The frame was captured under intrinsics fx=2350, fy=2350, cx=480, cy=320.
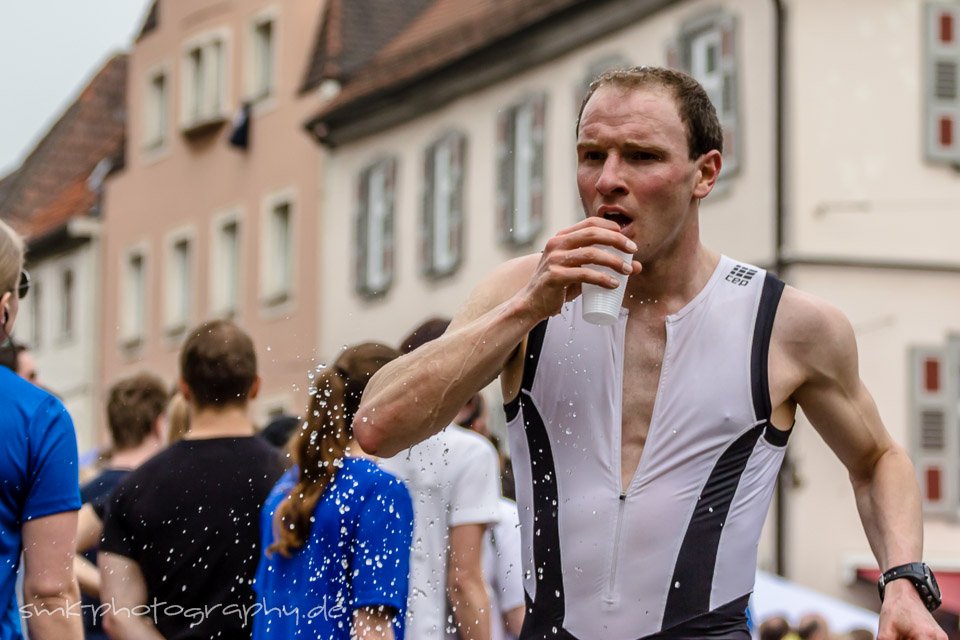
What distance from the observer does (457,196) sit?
33.6 meters

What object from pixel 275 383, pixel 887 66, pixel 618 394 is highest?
pixel 887 66

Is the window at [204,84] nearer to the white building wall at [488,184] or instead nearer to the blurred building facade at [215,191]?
the blurred building facade at [215,191]

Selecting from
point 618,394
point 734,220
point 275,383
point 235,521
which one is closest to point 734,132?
point 734,220

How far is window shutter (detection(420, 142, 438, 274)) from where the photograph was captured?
112ft

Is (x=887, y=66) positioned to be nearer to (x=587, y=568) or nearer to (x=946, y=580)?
(x=946, y=580)

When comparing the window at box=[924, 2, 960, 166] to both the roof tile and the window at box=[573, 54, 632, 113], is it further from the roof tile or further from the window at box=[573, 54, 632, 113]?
the roof tile


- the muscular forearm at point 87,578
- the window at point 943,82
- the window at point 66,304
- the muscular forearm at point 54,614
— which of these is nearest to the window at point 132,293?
the window at point 66,304

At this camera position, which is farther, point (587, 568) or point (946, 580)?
point (946, 580)

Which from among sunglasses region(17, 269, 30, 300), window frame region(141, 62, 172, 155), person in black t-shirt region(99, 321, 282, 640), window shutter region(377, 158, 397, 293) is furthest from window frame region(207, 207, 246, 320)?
sunglasses region(17, 269, 30, 300)

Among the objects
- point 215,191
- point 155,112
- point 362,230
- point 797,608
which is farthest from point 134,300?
point 797,608

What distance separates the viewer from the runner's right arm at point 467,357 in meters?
4.47

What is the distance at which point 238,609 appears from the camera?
705 centimetres

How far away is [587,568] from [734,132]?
22178 mm

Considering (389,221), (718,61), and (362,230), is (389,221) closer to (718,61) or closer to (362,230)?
(362,230)
